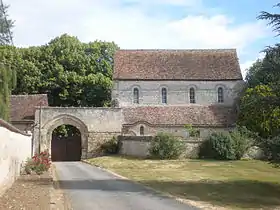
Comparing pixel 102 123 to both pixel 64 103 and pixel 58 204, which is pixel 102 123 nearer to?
pixel 64 103

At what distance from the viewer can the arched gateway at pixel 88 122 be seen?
4172 centimetres

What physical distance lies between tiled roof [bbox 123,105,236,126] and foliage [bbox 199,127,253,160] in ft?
17.9

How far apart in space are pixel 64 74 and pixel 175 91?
602 inches

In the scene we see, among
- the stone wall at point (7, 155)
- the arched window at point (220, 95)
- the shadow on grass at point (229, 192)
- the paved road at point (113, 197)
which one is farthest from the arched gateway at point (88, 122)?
the stone wall at point (7, 155)

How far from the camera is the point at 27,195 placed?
45.3 ft

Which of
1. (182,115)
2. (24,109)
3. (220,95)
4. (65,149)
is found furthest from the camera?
(65,149)

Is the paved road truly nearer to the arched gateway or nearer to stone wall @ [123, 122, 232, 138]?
stone wall @ [123, 122, 232, 138]

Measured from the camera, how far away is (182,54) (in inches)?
1901

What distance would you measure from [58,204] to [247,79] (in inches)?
1571

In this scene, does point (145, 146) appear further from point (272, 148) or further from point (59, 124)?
point (272, 148)

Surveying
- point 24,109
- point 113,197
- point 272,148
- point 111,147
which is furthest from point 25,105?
point 272,148

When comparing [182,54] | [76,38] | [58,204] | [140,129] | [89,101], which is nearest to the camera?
[58,204]

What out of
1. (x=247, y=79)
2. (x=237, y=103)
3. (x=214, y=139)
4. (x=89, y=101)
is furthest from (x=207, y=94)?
(x=89, y=101)

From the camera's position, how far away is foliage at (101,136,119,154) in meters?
41.3
